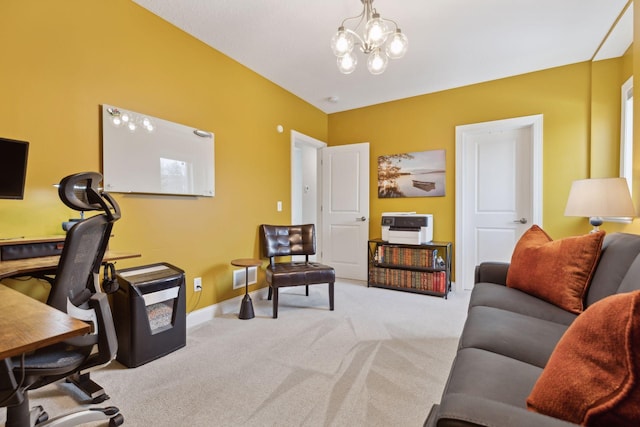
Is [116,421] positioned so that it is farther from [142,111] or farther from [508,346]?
[142,111]

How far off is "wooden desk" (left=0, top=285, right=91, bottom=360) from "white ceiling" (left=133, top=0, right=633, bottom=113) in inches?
91.6

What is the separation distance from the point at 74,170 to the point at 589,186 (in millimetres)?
3719

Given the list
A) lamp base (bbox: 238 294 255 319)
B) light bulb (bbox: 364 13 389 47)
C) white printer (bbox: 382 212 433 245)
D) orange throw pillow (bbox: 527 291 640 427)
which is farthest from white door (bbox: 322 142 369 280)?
orange throw pillow (bbox: 527 291 640 427)

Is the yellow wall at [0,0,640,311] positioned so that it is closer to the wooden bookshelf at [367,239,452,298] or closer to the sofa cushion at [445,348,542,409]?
the wooden bookshelf at [367,239,452,298]

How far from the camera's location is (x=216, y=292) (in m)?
2.89

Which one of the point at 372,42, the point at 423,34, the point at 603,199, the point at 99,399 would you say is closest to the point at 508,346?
the point at 603,199

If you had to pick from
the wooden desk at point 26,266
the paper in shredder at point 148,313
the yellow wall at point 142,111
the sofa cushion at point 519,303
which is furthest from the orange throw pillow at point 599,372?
the yellow wall at point 142,111

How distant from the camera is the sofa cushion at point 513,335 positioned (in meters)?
1.17

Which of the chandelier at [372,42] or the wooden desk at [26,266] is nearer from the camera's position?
the wooden desk at [26,266]

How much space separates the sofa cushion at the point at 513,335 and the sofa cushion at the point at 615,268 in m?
0.29

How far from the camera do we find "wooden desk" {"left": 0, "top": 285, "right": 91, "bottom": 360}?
695mm

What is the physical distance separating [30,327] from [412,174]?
3983mm

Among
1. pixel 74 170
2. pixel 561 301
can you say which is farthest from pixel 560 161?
pixel 74 170

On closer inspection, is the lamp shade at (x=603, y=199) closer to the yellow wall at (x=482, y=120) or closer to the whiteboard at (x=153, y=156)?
the yellow wall at (x=482, y=120)
